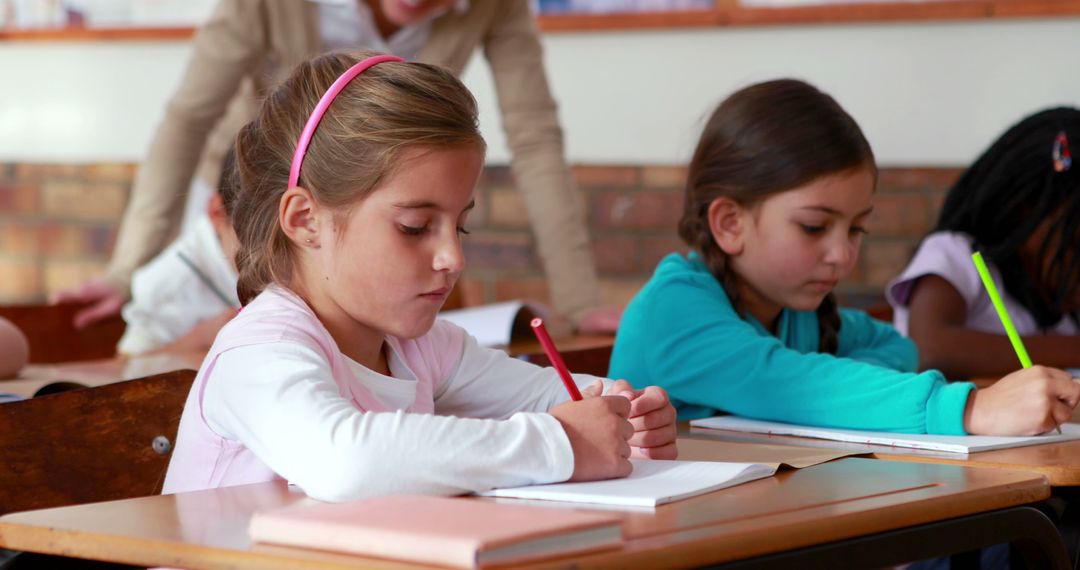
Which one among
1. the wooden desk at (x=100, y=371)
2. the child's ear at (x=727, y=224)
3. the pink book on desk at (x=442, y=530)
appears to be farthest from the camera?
the child's ear at (x=727, y=224)

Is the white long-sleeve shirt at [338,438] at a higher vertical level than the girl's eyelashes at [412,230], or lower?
lower

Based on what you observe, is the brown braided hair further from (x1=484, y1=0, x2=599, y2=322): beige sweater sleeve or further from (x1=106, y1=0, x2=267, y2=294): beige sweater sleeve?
(x1=106, y1=0, x2=267, y2=294): beige sweater sleeve

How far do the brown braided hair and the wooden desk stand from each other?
712mm

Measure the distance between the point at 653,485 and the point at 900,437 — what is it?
469 mm

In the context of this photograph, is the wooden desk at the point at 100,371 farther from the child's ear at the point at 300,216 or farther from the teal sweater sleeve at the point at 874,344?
the teal sweater sleeve at the point at 874,344

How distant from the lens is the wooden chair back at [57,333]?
2.36 metres

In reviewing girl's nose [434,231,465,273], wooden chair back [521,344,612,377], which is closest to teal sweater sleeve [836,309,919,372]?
wooden chair back [521,344,612,377]

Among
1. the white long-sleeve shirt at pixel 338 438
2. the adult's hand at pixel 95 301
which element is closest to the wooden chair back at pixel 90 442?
the white long-sleeve shirt at pixel 338 438

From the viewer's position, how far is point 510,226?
3.56m

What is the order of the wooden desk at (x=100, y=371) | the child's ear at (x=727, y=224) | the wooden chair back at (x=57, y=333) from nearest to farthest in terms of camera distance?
the wooden desk at (x=100, y=371)
the child's ear at (x=727, y=224)
the wooden chair back at (x=57, y=333)

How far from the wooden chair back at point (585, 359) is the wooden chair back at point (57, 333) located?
937 mm

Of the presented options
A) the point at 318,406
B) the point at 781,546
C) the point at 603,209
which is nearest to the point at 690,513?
the point at 781,546

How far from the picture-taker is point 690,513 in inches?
39.0

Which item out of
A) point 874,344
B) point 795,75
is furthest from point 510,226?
point 874,344
